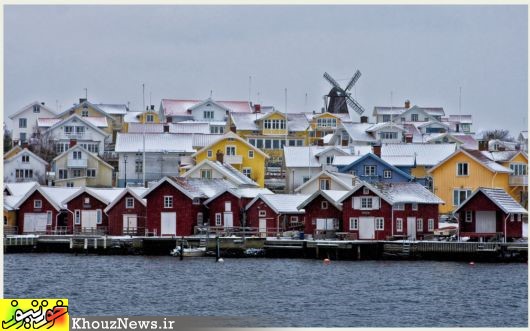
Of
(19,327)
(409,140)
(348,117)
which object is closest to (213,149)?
(409,140)

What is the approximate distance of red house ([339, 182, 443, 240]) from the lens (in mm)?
82438

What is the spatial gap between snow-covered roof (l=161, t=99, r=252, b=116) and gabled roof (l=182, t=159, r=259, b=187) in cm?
4414

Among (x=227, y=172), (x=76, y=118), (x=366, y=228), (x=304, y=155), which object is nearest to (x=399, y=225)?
(x=366, y=228)

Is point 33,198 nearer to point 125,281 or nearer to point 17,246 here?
point 17,246

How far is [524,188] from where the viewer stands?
96.5m

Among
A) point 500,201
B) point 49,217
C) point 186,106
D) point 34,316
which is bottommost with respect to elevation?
point 34,316

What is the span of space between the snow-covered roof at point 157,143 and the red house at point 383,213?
3341 centimetres

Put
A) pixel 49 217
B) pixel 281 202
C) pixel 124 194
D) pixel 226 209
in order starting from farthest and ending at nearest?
pixel 49 217, pixel 124 194, pixel 226 209, pixel 281 202

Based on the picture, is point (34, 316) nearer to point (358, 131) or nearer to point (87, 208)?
point (87, 208)

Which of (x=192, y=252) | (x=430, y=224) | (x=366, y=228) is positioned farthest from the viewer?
(x=430, y=224)

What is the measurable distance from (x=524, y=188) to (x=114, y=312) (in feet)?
152

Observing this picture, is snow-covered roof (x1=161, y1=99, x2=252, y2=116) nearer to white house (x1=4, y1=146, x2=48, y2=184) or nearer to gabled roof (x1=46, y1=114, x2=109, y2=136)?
gabled roof (x1=46, y1=114, x2=109, y2=136)

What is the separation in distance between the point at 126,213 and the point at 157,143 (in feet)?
88.0

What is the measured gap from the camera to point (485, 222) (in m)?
80.1
